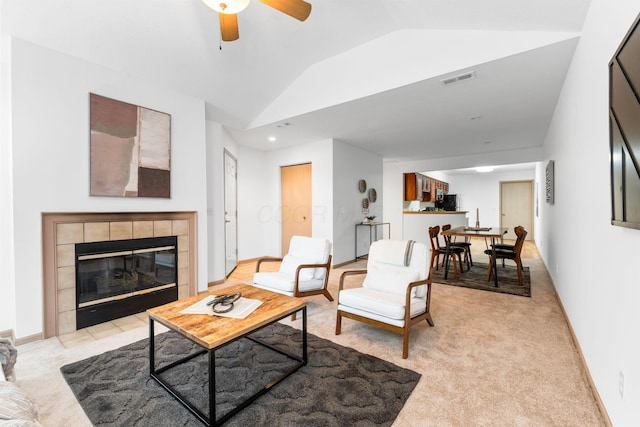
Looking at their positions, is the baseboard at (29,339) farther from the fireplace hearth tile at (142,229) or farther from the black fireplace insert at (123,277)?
the fireplace hearth tile at (142,229)

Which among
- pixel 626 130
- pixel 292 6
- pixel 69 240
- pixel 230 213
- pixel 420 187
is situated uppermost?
pixel 292 6

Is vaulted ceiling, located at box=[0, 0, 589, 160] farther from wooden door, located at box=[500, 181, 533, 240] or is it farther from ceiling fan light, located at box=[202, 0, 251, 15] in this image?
wooden door, located at box=[500, 181, 533, 240]

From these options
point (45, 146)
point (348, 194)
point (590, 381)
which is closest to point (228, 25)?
point (45, 146)

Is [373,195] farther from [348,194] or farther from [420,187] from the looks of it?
[420,187]

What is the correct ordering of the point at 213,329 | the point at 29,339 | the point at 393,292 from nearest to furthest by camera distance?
1. the point at 213,329
2. the point at 29,339
3. the point at 393,292

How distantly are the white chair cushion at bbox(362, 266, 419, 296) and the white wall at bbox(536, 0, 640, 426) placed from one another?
47.8 inches

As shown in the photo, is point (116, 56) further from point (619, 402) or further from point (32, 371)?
point (619, 402)

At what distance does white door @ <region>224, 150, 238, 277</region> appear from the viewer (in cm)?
493

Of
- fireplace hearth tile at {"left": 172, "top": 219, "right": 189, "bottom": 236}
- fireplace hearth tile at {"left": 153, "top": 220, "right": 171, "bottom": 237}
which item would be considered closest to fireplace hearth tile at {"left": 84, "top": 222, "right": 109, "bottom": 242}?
fireplace hearth tile at {"left": 153, "top": 220, "right": 171, "bottom": 237}

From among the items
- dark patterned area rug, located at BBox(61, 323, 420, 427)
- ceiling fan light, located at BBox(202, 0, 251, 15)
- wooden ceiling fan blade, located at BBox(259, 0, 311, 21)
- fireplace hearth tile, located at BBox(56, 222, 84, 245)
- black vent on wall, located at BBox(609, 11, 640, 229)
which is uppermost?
wooden ceiling fan blade, located at BBox(259, 0, 311, 21)

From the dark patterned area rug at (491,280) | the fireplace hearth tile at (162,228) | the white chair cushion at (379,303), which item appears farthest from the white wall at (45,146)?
the dark patterned area rug at (491,280)

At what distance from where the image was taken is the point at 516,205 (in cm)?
953

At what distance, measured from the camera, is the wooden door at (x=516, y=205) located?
9305 mm

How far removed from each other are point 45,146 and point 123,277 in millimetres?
1494
